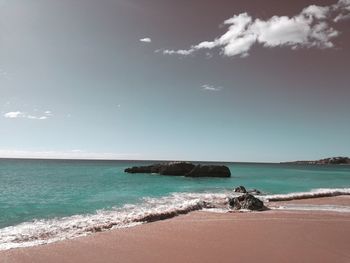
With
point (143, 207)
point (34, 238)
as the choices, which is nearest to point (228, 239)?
point (34, 238)

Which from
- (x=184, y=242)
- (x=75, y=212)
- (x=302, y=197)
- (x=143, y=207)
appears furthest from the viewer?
(x=302, y=197)

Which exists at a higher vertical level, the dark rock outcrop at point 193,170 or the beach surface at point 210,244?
the dark rock outcrop at point 193,170

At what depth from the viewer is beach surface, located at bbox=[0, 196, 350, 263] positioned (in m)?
12.8

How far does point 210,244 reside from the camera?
14.6 meters

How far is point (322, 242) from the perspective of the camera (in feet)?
50.1

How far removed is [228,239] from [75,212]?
44.1ft

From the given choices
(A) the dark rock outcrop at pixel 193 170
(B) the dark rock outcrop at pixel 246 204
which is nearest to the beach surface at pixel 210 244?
(B) the dark rock outcrop at pixel 246 204

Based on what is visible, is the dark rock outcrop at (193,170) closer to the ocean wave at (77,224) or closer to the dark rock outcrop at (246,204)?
the dark rock outcrop at (246,204)

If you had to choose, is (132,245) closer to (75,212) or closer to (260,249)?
(260,249)

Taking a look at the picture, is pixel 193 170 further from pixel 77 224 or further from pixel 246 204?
pixel 77 224

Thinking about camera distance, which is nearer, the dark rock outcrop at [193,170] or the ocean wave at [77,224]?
the ocean wave at [77,224]

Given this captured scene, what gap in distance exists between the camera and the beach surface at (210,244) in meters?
12.8

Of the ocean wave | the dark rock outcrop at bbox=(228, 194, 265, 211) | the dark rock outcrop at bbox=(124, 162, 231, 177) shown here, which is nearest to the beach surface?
the ocean wave

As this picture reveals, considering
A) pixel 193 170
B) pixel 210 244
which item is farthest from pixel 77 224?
A: pixel 193 170
